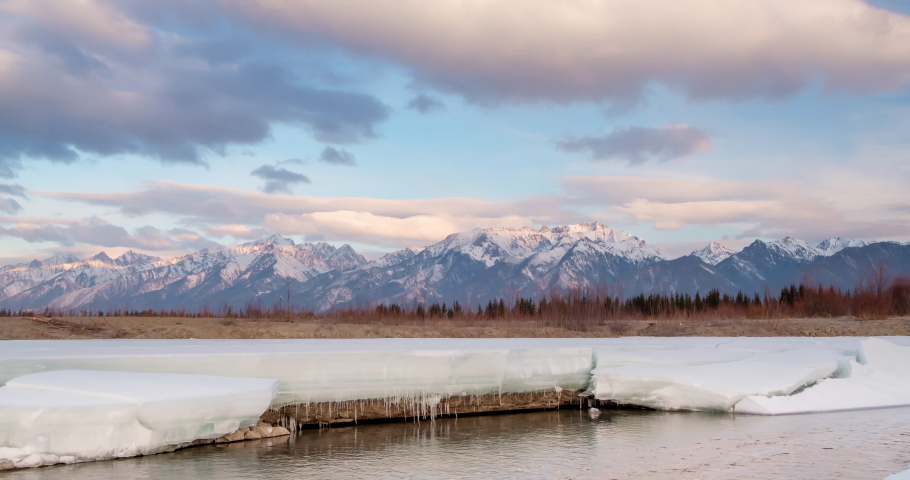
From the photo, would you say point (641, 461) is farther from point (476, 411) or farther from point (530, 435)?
point (476, 411)

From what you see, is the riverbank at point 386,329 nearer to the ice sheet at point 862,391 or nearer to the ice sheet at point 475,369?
the ice sheet at point 475,369

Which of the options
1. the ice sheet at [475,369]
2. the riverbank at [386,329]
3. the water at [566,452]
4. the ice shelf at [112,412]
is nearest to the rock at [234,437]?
the water at [566,452]

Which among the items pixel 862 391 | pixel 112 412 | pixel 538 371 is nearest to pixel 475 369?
pixel 538 371

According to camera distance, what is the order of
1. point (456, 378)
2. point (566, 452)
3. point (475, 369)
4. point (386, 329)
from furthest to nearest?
1. point (386, 329)
2. point (475, 369)
3. point (456, 378)
4. point (566, 452)

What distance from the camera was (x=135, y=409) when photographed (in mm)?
9391

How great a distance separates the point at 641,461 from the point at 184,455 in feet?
21.0

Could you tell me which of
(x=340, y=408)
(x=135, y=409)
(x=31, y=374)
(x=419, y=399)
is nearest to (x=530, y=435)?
(x=419, y=399)

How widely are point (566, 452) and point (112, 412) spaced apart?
6178 mm

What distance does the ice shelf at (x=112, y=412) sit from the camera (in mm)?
8961

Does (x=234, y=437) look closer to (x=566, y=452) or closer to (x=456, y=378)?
(x=456, y=378)

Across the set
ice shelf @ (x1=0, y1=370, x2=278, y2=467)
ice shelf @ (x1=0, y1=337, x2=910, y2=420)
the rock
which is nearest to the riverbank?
ice shelf @ (x1=0, y1=337, x2=910, y2=420)

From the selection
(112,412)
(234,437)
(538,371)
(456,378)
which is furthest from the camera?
(538,371)

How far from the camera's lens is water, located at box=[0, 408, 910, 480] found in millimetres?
9055

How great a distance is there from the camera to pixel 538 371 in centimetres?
1396
